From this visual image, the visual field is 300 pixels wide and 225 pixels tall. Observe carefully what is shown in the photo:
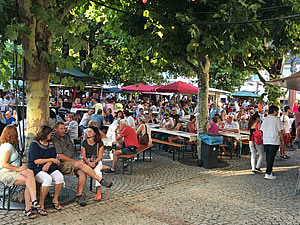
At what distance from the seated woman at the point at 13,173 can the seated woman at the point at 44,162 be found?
15 cm

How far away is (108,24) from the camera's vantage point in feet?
34.1

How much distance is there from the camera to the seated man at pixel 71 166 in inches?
238

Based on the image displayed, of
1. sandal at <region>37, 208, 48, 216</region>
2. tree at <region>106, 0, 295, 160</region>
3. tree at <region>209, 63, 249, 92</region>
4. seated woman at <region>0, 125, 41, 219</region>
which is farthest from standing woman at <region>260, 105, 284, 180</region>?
tree at <region>209, 63, 249, 92</region>

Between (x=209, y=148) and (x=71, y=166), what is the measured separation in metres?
4.57

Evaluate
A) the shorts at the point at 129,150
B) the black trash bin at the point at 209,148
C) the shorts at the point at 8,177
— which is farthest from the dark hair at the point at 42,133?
the black trash bin at the point at 209,148

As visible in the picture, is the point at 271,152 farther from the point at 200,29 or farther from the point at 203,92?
the point at 200,29

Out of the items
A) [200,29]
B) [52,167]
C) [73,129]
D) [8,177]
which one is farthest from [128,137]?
[8,177]

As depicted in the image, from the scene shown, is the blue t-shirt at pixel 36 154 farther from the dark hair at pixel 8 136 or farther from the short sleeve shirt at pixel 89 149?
the short sleeve shirt at pixel 89 149

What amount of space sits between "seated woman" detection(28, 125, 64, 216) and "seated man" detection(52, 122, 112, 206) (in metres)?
0.41

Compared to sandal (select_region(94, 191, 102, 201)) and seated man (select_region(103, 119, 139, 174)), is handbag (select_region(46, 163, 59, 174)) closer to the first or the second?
sandal (select_region(94, 191, 102, 201))

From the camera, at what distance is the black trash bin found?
9117 mm

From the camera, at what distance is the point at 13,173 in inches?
210

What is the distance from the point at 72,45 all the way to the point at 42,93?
133cm

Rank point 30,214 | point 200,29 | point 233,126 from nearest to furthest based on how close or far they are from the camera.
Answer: point 30,214, point 200,29, point 233,126
